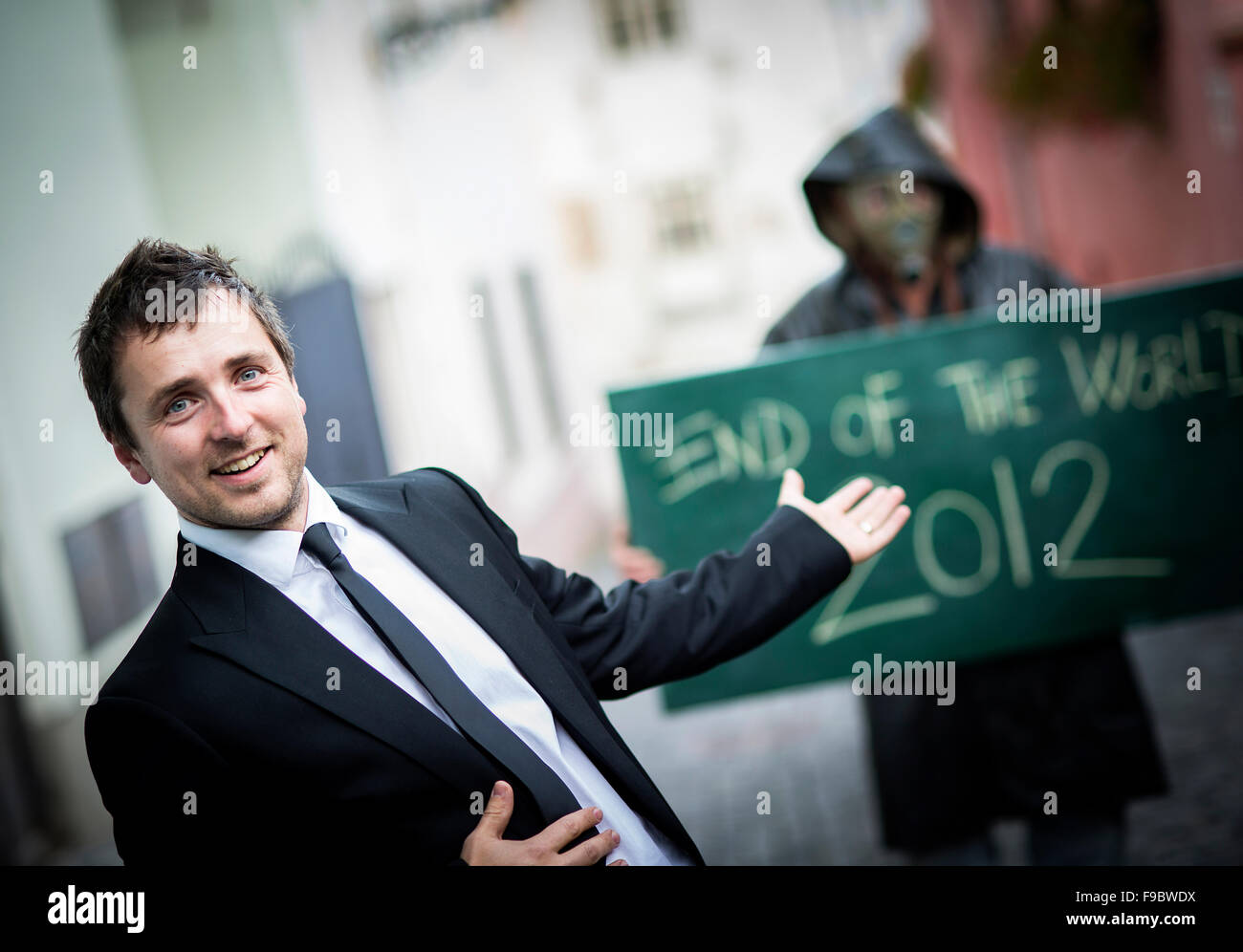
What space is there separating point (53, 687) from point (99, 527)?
726 millimetres

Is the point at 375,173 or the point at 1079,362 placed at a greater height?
the point at 375,173

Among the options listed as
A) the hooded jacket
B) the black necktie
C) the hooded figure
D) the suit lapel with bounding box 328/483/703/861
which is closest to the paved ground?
the hooded figure

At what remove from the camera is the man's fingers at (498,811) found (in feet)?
4.02

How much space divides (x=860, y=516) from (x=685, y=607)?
310mm

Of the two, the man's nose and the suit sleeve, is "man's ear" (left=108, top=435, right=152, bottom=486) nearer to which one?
Result: the man's nose

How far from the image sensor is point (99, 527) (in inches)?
200

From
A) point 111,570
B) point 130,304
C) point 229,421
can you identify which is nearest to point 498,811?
point 229,421

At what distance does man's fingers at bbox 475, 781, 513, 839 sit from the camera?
4.02 ft

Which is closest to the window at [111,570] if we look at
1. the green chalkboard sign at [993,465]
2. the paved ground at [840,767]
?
the paved ground at [840,767]

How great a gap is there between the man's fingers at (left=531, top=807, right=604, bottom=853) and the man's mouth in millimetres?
520


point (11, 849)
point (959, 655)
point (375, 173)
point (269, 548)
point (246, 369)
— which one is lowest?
point (11, 849)

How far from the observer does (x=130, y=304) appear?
47.1 inches
